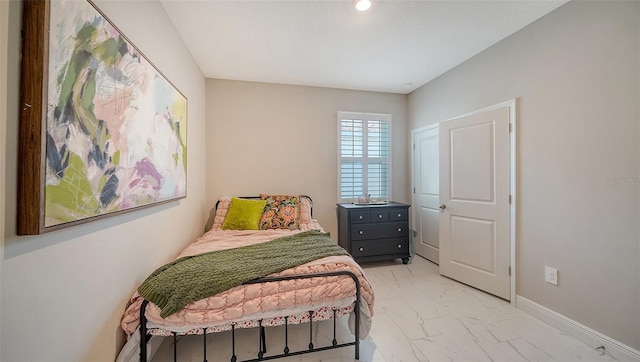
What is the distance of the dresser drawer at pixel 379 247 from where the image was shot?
10.2ft

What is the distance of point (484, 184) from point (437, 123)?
111cm

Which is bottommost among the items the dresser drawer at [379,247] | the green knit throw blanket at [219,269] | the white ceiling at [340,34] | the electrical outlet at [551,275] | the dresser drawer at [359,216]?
the dresser drawer at [379,247]

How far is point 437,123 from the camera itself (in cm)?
317

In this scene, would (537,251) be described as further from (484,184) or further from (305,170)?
(305,170)

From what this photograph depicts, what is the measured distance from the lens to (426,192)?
3463mm

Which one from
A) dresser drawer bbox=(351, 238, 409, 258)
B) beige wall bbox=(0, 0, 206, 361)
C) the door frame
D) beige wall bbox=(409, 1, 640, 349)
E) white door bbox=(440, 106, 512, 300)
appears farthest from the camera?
dresser drawer bbox=(351, 238, 409, 258)

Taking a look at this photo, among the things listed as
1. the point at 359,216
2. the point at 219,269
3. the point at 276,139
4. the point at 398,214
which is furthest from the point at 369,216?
the point at 219,269

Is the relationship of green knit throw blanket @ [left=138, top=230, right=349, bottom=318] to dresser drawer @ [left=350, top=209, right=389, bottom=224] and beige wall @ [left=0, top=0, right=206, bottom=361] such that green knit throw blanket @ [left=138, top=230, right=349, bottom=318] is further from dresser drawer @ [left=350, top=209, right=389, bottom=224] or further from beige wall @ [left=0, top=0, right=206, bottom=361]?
dresser drawer @ [left=350, top=209, right=389, bottom=224]

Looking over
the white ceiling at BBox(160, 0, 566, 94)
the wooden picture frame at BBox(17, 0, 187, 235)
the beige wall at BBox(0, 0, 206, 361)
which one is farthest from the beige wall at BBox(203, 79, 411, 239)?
the wooden picture frame at BBox(17, 0, 187, 235)

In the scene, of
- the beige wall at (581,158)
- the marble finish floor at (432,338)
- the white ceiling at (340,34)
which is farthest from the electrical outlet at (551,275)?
the white ceiling at (340,34)

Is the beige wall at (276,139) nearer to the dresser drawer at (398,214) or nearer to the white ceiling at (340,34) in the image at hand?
the white ceiling at (340,34)

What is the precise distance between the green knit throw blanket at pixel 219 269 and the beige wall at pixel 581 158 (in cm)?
180

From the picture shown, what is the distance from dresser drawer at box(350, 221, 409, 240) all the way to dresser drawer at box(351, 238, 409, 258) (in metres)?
0.07

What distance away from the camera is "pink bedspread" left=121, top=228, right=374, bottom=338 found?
1.29 m
